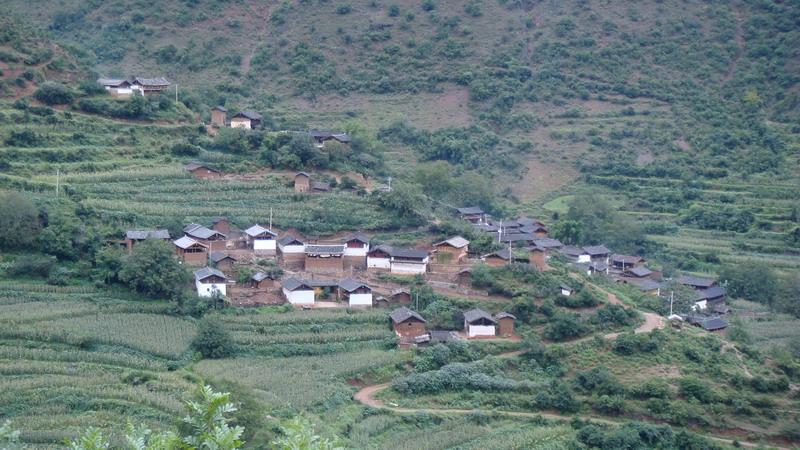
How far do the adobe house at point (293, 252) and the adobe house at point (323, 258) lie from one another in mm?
497

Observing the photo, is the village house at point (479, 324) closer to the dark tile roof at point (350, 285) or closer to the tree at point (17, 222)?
the dark tile roof at point (350, 285)

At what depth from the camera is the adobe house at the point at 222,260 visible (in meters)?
30.2

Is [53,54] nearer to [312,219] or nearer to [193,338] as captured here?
[312,219]

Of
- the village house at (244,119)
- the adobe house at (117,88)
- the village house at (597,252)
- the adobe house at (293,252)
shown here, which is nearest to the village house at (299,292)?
the adobe house at (293,252)

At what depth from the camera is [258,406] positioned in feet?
67.9

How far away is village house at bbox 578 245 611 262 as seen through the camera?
37.0 meters

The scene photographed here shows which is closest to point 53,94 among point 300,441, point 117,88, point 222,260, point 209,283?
point 117,88

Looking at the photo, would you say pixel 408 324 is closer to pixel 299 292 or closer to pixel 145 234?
pixel 299 292

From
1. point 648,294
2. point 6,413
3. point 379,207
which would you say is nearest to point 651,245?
point 648,294

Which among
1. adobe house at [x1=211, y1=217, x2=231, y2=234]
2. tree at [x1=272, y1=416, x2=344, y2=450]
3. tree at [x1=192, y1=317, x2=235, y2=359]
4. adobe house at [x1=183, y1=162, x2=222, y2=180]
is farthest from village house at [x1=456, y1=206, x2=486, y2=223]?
tree at [x1=272, y1=416, x2=344, y2=450]

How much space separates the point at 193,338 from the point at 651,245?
22701 millimetres

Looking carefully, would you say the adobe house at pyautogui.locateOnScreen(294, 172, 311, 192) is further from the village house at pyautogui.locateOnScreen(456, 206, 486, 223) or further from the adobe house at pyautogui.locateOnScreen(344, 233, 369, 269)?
the village house at pyautogui.locateOnScreen(456, 206, 486, 223)

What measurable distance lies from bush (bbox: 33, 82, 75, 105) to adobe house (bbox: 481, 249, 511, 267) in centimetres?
1839

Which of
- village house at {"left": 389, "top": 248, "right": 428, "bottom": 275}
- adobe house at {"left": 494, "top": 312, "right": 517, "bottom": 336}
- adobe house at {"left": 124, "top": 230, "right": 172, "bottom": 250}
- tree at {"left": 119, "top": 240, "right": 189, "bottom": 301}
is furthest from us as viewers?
village house at {"left": 389, "top": 248, "right": 428, "bottom": 275}
